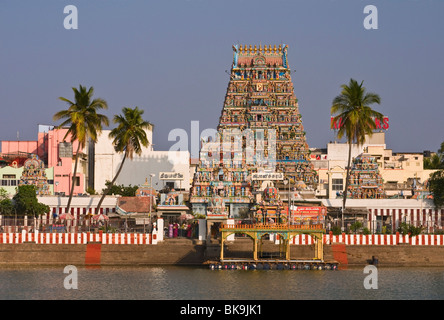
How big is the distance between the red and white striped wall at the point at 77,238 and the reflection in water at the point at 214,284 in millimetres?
3903

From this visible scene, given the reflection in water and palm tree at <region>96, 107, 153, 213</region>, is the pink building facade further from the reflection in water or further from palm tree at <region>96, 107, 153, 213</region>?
the reflection in water

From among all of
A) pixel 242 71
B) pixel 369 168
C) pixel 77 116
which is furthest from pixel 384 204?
pixel 77 116

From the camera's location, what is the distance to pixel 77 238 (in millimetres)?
87312

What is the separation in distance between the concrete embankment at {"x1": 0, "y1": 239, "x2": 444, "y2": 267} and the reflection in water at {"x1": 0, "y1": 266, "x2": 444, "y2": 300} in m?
2.27

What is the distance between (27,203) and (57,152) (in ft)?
89.6

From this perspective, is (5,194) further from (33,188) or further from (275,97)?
(275,97)

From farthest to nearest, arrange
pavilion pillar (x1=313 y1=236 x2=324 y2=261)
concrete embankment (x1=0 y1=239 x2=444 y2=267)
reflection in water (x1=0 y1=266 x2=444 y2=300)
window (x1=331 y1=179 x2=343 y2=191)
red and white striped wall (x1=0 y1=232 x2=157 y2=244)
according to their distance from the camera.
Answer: window (x1=331 y1=179 x2=343 y2=191) < red and white striped wall (x1=0 y1=232 x2=157 y2=244) < concrete embankment (x1=0 y1=239 x2=444 y2=267) < pavilion pillar (x1=313 y1=236 x2=324 y2=261) < reflection in water (x1=0 y1=266 x2=444 y2=300)

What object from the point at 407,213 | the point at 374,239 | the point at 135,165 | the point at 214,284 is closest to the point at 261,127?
the point at 407,213

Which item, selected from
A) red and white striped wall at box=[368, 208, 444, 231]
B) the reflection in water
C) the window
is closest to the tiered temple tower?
the window

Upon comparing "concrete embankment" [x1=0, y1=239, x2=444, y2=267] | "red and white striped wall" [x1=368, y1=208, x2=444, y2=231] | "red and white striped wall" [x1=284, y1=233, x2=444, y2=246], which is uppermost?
"red and white striped wall" [x1=368, y1=208, x2=444, y2=231]

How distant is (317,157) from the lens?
152m

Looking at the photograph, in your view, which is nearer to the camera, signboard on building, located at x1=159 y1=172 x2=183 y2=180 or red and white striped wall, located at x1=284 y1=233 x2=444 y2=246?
red and white striped wall, located at x1=284 y1=233 x2=444 y2=246

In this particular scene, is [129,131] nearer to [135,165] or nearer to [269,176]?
[269,176]

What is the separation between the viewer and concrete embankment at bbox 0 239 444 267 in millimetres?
85688
